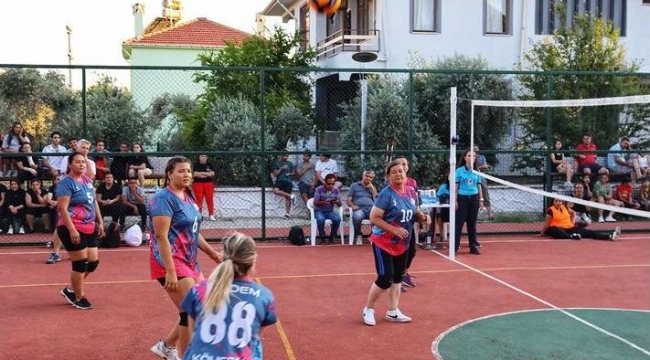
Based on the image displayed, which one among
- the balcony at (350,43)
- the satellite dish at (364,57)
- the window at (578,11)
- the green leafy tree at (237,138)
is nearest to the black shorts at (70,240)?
the green leafy tree at (237,138)

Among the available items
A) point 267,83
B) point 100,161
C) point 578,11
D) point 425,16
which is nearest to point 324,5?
point 100,161

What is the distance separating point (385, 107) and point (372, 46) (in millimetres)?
7940

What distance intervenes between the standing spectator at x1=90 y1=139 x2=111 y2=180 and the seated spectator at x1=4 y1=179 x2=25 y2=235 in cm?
146

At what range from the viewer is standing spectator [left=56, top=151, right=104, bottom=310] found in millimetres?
8008

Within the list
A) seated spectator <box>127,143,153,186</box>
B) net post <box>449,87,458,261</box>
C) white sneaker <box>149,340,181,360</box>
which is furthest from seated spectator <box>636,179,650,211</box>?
white sneaker <box>149,340,181,360</box>

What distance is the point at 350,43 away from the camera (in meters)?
24.8

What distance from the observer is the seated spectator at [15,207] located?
13.7 metres

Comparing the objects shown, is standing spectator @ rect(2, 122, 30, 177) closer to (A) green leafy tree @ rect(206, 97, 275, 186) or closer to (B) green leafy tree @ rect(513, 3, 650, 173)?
(A) green leafy tree @ rect(206, 97, 275, 186)

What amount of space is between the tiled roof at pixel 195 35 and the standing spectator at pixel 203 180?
83.4 feet

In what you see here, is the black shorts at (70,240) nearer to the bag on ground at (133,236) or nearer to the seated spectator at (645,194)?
the bag on ground at (133,236)

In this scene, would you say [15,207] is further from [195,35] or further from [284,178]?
[195,35]

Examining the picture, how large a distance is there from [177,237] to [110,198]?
8.32 meters

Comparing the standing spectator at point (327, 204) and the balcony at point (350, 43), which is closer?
the standing spectator at point (327, 204)

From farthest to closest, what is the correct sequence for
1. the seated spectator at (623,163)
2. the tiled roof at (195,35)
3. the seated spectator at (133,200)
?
the tiled roof at (195,35) < the seated spectator at (623,163) < the seated spectator at (133,200)
